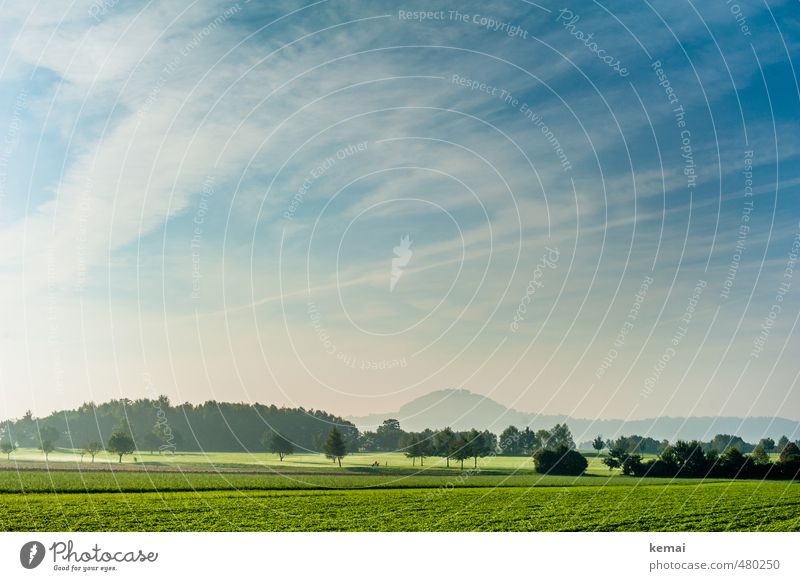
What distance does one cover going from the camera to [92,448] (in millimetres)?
72062

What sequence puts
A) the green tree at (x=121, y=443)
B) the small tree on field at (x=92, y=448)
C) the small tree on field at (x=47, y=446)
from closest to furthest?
the small tree on field at (x=92, y=448)
the green tree at (x=121, y=443)
the small tree on field at (x=47, y=446)

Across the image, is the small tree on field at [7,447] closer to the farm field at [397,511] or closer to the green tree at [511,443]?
the farm field at [397,511]

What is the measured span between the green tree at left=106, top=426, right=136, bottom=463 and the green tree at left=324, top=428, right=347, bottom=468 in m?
23.1

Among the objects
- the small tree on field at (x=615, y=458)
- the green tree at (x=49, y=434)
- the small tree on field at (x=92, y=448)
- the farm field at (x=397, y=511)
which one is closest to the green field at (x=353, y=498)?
the farm field at (x=397, y=511)

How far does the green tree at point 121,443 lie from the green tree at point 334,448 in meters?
23.1

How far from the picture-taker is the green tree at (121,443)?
72000 mm

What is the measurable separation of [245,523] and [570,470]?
4978 centimetres

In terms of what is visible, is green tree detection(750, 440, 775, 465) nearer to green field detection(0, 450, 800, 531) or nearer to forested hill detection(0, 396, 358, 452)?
green field detection(0, 450, 800, 531)

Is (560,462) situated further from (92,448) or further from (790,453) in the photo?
(92,448)

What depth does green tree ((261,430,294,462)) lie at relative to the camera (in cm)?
6700

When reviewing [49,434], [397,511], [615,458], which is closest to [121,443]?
[49,434]

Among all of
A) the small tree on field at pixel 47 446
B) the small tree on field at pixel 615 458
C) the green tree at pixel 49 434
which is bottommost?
the small tree on field at pixel 615 458

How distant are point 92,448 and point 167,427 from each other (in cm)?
793

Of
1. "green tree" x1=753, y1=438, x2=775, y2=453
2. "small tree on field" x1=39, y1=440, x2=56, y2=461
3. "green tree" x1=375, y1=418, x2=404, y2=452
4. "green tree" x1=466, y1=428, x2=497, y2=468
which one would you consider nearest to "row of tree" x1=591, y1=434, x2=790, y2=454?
"green tree" x1=753, y1=438, x2=775, y2=453
